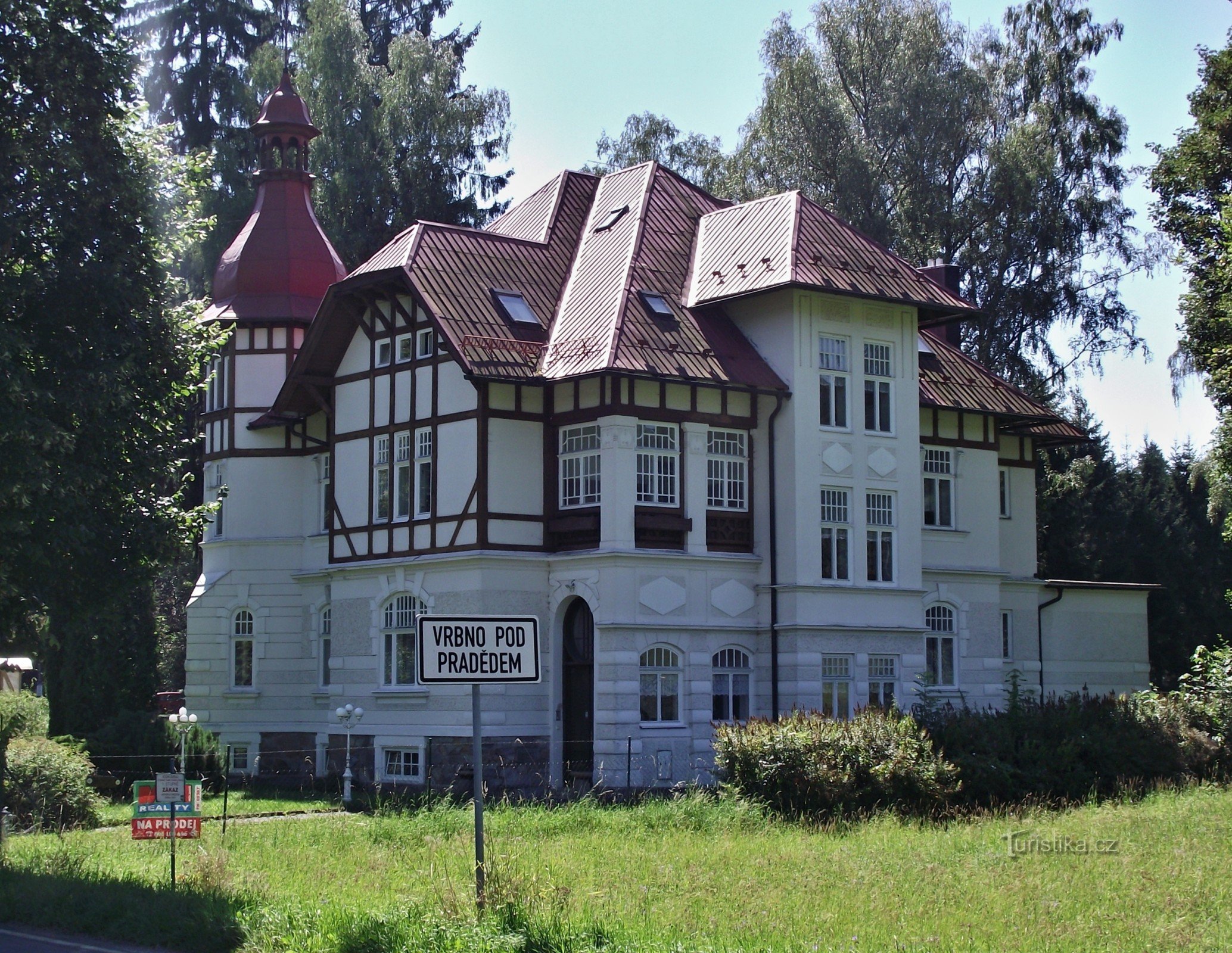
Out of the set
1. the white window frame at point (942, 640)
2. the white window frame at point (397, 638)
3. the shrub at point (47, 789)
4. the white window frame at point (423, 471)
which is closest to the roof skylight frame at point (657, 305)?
the white window frame at point (423, 471)

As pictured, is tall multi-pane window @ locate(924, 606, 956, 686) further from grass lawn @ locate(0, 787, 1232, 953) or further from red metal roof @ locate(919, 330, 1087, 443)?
grass lawn @ locate(0, 787, 1232, 953)

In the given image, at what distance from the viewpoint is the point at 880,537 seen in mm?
28812

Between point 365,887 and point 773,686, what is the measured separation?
46.0ft

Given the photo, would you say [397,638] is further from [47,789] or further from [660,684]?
[47,789]

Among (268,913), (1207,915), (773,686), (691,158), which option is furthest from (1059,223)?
(268,913)

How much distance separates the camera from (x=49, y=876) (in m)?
15.3

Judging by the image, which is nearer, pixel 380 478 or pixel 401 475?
pixel 401 475

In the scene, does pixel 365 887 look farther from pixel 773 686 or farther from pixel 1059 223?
pixel 1059 223

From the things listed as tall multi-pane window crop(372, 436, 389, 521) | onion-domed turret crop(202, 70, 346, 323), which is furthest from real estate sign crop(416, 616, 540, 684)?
onion-domed turret crop(202, 70, 346, 323)

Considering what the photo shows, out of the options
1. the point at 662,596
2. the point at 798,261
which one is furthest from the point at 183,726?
the point at 798,261

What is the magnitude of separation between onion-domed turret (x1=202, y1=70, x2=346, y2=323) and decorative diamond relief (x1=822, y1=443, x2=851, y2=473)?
12.5 meters

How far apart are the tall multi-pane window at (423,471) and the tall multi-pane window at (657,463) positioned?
4103mm

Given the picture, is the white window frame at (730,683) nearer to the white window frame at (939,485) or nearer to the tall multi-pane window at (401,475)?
the white window frame at (939,485)

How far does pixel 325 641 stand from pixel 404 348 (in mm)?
7355
